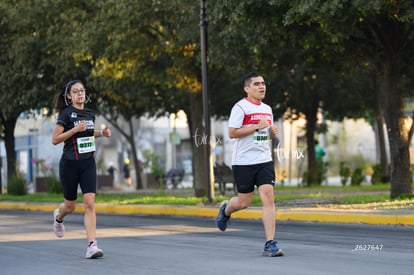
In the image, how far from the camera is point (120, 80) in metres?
26.0

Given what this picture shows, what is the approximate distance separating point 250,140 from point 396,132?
36.9ft

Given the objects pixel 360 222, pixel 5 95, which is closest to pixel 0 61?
pixel 5 95

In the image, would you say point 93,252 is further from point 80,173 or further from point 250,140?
point 250,140

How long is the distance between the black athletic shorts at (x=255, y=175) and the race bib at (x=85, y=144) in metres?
1.59

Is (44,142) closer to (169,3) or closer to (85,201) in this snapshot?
(169,3)

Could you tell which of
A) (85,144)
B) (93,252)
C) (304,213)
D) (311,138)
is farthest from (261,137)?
(311,138)

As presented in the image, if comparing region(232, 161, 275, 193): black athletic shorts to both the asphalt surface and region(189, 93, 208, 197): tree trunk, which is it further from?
region(189, 93, 208, 197): tree trunk

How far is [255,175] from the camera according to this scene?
9.84m

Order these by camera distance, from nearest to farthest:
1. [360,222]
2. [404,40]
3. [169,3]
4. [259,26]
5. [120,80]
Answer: [360,222] < [259,26] < [404,40] < [169,3] < [120,80]

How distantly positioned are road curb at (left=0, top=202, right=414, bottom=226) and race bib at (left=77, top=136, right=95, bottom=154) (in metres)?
6.62

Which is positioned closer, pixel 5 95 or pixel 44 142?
pixel 5 95

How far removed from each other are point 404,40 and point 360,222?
6352 millimetres

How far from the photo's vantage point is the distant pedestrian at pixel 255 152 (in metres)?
9.74

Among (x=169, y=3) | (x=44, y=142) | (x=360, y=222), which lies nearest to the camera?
(x=360, y=222)
